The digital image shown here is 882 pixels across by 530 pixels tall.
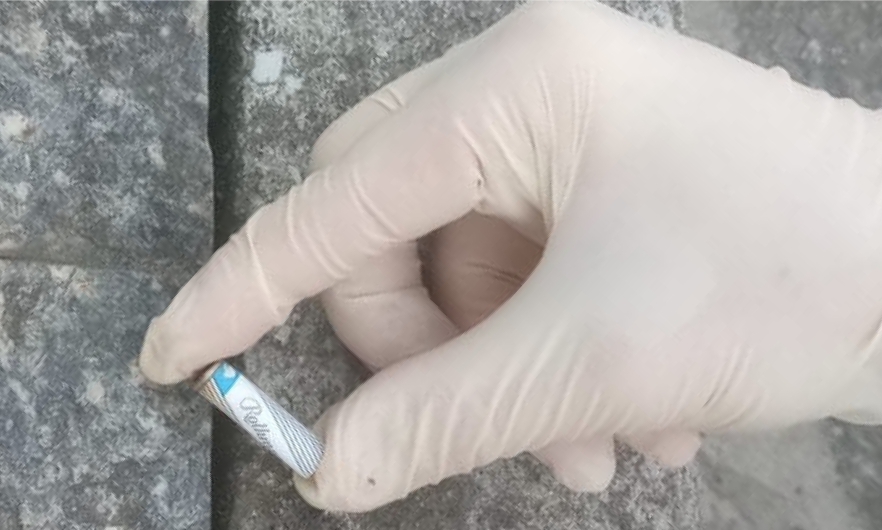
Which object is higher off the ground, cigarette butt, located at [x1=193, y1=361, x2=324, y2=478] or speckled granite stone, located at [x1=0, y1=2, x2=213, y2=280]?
speckled granite stone, located at [x1=0, y1=2, x2=213, y2=280]

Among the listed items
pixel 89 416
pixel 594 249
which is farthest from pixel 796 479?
pixel 89 416

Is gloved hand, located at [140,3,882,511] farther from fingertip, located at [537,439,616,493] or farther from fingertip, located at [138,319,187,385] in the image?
fingertip, located at [537,439,616,493]

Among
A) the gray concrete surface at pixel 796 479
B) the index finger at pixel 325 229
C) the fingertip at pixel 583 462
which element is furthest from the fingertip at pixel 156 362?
the gray concrete surface at pixel 796 479

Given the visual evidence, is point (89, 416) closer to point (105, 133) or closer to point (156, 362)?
point (156, 362)

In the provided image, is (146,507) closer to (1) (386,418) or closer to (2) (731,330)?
(1) (386,418)

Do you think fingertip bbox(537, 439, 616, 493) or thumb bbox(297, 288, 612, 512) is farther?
fingertip bbox(537, 439, 616, 493)

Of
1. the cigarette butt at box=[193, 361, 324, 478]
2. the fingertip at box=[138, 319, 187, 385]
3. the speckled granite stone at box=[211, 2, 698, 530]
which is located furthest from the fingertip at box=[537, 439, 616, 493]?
the fingertip at box=[138, 319, 187, 385]
